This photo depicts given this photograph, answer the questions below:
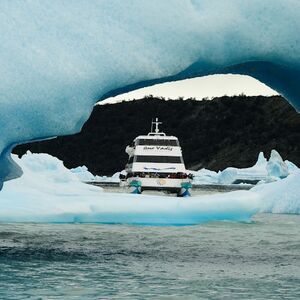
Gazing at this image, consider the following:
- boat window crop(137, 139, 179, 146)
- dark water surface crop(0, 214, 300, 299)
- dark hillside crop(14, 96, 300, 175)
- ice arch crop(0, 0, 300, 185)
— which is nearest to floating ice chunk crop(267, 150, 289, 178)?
boat window crop(137, 139, 179, 146)

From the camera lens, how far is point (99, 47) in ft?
36.4

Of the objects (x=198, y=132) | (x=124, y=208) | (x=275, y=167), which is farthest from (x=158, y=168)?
(x=198, y=132)

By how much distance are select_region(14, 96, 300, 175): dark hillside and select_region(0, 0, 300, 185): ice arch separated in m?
88.0

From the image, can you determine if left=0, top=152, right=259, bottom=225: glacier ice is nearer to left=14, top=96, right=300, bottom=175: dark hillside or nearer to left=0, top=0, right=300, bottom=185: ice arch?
left=0, top=0, right=300, bottom=185: ice arch

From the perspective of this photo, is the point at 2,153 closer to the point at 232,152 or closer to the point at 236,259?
the point at 236,259

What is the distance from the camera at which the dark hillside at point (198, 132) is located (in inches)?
4119

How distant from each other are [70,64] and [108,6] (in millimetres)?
801

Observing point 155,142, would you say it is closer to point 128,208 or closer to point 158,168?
point 158,168

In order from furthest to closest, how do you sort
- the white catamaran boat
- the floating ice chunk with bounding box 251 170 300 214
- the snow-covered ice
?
the white catamaran boat
the floating ice chunk with bounding box 251 170 300 214
the snow-covered ice

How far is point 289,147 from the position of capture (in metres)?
102

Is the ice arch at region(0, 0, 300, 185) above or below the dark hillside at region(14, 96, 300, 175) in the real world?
below

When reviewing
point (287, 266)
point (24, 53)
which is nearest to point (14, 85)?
point (24, 53)

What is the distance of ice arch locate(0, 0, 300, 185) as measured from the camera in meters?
11.1

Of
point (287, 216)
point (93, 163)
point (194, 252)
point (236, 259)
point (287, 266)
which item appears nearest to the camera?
point (287, 266)
